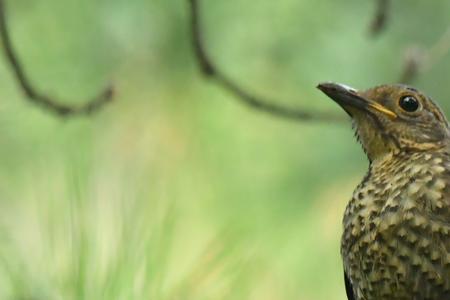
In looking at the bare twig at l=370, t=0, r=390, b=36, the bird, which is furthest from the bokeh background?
the bird

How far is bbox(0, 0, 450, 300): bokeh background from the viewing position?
315cm

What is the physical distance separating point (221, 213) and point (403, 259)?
0.89 metres

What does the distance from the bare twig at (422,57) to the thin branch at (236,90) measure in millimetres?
232

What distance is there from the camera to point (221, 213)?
3133 millimetres

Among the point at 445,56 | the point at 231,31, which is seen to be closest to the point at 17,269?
the point at 231,31

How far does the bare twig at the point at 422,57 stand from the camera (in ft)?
9.38

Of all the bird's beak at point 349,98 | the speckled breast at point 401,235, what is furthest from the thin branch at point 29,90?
the speckled breast at point 401,235

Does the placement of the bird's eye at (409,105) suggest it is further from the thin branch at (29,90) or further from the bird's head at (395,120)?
the thin branch at (29,90)

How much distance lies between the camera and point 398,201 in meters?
2.38

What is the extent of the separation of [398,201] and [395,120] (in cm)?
33

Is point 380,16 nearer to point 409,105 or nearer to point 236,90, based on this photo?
point 409,105

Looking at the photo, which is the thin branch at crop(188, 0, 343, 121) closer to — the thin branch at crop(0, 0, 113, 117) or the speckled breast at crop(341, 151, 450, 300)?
the thin branch at crop(0, 0, 113, 117)

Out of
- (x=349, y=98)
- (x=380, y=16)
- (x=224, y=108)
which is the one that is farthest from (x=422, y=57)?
(x=224, y=108)

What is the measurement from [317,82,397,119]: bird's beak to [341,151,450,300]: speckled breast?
182mm
